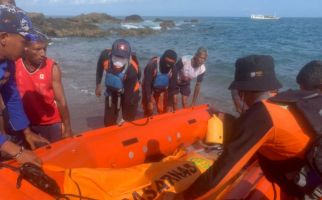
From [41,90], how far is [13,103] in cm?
34

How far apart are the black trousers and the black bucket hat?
2615 millimetres

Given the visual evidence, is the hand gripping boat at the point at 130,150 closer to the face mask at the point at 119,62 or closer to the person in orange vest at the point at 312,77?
the person in orange vest at the point at 312,77

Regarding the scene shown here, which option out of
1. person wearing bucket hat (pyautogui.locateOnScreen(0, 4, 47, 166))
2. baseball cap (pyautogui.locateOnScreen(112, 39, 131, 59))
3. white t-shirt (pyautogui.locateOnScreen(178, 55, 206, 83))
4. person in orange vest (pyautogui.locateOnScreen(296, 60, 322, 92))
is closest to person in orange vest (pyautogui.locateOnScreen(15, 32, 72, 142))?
person wearing bucket hat (pyautogui.locateOnScreen(0, 4, 47, 166))

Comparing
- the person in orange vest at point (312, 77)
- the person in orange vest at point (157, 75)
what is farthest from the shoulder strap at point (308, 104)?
the person in orange vest at point (157, 75)

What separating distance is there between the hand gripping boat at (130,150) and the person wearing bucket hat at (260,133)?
0.62m

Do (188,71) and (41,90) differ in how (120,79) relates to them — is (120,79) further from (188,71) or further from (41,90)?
(188,71)

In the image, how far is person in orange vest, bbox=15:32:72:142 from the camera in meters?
2.87

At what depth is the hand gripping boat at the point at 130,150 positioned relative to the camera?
2053 mm

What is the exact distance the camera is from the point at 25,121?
→ 278 centimetres

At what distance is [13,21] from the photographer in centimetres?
191

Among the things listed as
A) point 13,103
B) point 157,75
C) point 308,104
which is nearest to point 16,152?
point 13,103

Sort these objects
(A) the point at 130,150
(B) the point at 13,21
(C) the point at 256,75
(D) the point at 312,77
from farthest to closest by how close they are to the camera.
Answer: (A) the point at 130,150 < (D) the point at 312,77 < (B) the point at 13,21 < (C) the point at 256,75

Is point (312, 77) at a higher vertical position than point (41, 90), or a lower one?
higher

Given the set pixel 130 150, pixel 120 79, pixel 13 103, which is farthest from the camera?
pixel 120 79
